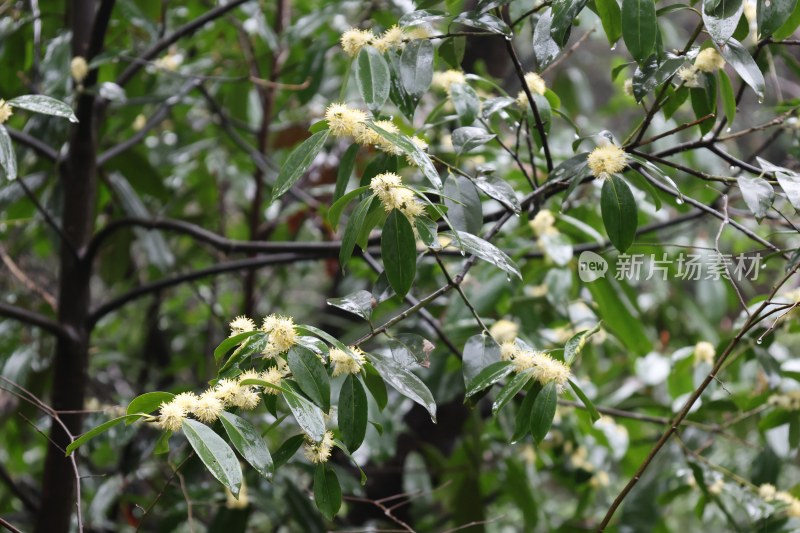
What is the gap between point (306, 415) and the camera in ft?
1.47

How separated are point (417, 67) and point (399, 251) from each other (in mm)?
172

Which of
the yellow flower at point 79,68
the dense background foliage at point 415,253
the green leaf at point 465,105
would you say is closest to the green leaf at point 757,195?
the dense background foliage at point 415,253

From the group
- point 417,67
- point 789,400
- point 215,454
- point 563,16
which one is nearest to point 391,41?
point 417,67

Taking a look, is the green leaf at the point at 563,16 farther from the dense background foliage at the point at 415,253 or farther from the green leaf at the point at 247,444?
the green leaf at the point at 247,444

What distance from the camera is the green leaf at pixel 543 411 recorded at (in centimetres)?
52

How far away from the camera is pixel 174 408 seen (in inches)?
17.3

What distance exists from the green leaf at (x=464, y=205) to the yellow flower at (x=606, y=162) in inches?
3.5

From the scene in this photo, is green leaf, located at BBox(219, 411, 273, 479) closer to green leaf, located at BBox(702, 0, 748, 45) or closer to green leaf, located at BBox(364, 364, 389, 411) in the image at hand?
green leaf, located at BBox(364, 364, 389, 411)

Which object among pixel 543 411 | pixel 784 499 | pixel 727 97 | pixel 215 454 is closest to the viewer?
pixel 215 454

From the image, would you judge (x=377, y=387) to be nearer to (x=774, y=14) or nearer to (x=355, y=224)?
(x=355, y=224)

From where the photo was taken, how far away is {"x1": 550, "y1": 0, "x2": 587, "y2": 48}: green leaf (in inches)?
21.5

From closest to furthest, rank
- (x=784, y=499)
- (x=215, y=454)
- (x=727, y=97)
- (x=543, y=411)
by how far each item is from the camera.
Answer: (x=215, y=454) → (x=543, y=411) → (x=727, y=97) → (x=784, y=499)

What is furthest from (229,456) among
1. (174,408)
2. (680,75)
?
(680,75)

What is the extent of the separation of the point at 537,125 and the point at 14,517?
3.34 feet
